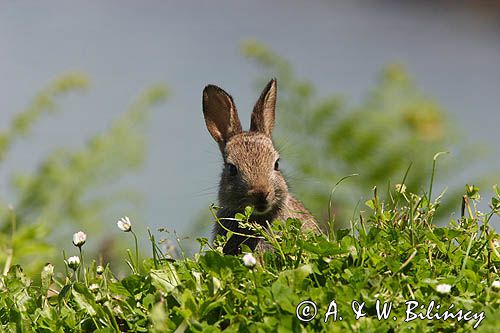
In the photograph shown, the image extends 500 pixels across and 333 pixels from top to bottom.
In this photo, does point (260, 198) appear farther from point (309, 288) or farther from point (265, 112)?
point (309, 288)

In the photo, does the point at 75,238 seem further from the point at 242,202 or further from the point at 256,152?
the point at 256,152

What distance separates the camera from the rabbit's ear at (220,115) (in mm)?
7203

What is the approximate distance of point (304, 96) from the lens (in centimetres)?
987

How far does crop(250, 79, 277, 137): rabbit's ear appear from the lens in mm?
7070

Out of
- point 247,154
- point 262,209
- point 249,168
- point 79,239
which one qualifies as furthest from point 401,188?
point 247,154

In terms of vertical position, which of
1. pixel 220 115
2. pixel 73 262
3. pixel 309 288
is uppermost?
pixel 309 288

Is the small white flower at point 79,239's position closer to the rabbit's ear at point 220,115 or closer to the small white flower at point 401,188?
the small white flower at point 401,188

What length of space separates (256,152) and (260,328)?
364cm

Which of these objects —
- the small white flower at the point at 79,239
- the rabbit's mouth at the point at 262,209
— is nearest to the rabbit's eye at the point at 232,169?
the rabbit's mouth at the point at 262,209

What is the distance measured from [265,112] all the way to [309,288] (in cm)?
384

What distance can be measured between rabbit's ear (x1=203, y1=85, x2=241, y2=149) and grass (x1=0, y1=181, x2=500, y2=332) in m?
3.11

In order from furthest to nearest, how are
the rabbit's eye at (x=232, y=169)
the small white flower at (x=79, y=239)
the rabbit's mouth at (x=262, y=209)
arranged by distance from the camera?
the rabbit's eye at (x=232, y=169)
the rabbit's mouth at (x=262, y=209)
the small white flower at (x=79, y=239)

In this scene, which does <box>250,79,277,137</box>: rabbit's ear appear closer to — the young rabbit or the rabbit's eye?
→ the young rabbit

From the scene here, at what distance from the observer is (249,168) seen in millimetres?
6641
